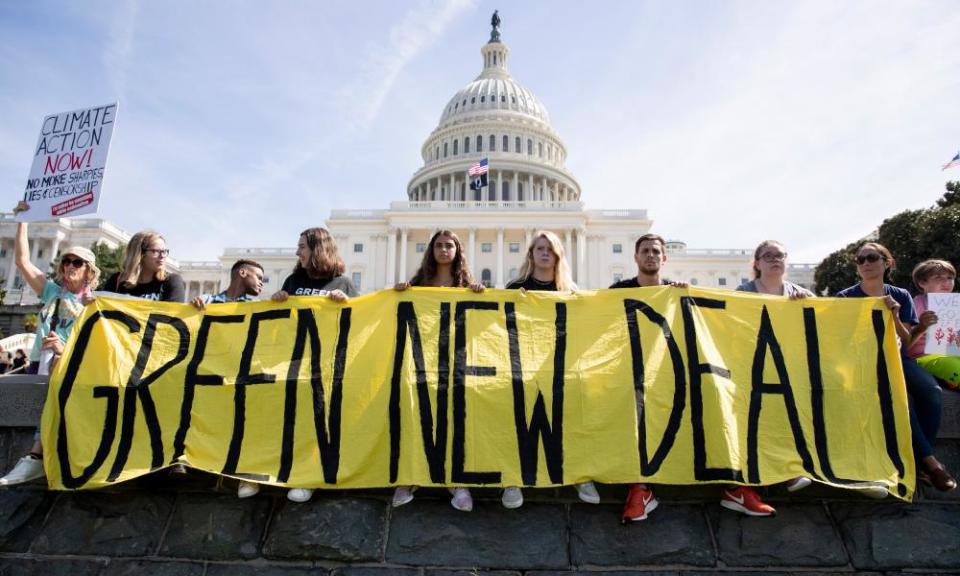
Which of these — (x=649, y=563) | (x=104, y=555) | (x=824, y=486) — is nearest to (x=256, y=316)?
(x=104, y=555)

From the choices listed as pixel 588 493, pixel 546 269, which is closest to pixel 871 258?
pixel 546 269

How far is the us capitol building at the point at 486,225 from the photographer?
53688 millimetres

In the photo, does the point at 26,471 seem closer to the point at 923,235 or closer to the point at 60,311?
the point at 60,311

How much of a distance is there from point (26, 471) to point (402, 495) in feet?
7.80

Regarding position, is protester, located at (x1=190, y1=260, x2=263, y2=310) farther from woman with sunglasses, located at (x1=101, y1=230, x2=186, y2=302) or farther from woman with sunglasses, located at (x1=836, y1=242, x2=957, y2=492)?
woman with sunglasses, located at (x1=836, y1=242, x2=957, y2=492)

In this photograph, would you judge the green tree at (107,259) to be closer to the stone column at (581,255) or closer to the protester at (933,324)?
the stone column at (581,255)

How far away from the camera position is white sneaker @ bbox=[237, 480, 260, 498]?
335cm

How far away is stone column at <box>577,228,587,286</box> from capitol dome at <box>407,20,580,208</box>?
37.4 ft

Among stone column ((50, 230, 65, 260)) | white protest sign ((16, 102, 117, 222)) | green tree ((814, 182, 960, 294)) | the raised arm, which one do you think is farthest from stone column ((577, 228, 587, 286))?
stone column ((50, 230, 65, 260))

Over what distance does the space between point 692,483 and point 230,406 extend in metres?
2.94

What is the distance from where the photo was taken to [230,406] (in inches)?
143

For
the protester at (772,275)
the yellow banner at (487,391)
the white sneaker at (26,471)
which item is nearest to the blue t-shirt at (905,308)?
the yellow banner at (487,391)

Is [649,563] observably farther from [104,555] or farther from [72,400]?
[72,400]

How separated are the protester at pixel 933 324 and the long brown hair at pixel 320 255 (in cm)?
439
